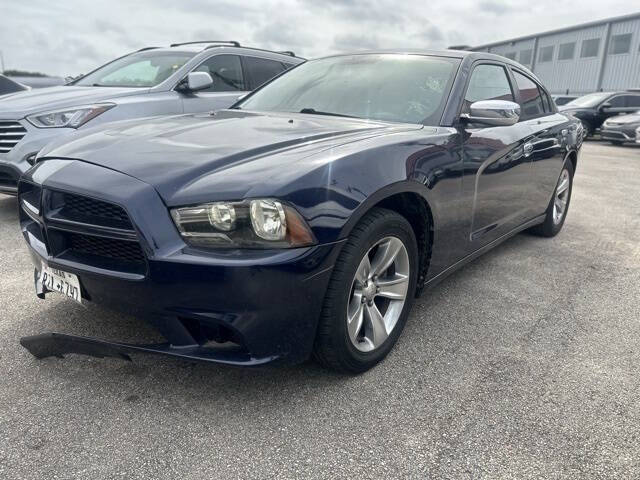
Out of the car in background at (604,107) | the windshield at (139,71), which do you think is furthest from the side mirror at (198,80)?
the car in background at (604,107)

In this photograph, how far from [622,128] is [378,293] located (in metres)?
14.7

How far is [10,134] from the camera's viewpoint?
4633mm

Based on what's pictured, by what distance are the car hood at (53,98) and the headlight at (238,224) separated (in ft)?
11.8

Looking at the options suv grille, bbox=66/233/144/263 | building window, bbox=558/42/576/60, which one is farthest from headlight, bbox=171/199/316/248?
building window, bbox=558/42/576/60

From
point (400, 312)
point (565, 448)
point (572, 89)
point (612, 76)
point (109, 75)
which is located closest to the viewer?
point (565, 448)

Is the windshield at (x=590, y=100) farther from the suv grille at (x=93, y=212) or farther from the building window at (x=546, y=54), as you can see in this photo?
the building window at (x=546, y=54)

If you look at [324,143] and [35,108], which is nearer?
[324,143]

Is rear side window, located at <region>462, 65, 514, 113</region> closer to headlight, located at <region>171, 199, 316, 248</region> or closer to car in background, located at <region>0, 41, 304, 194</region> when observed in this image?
headlight, located at <region>171, 199, 316, 248</region>

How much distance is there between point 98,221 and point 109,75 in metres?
4.67

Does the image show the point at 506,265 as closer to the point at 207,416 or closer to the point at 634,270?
the point at 634,270

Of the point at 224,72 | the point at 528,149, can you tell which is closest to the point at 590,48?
the point at 224,72

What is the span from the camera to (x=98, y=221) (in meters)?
2.07

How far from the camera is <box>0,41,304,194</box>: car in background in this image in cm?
463

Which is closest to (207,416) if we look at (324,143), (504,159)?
(324,143)
